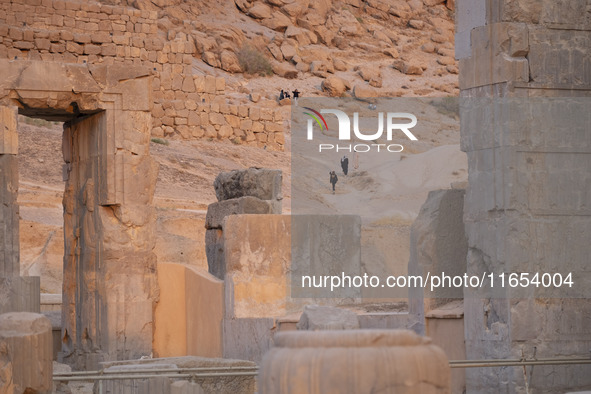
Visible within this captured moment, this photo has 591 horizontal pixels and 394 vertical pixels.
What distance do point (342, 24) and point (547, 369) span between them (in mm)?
37479

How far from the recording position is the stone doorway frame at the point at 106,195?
41.9 ft

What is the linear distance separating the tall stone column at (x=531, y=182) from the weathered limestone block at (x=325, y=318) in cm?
112

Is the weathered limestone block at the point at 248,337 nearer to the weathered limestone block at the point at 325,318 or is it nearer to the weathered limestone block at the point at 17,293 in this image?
the weathered limestone block at the point at 325,318

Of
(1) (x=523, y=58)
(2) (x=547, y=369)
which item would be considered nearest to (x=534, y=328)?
(2) (x=547, y=369)

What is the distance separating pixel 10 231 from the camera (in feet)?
42.0

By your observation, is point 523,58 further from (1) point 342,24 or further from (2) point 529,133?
(1) point 342,24

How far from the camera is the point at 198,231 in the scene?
1888cm

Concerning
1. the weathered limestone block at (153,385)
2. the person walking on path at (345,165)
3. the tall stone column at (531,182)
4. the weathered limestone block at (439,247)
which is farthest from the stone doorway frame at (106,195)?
the person walking on path at (345,165)

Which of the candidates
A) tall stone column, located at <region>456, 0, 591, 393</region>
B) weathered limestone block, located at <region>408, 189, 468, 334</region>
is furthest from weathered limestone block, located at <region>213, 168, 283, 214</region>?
tall stone column, located at <region>456, 0, 591, 393</region>

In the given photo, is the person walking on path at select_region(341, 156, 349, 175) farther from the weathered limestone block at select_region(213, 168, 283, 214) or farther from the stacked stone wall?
the weathered limestone block at select_region(213, 168, 283, 214)

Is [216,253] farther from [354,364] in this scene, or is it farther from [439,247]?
[354,364]

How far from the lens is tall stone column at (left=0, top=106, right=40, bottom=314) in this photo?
12.7 metres

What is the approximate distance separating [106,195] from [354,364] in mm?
7541

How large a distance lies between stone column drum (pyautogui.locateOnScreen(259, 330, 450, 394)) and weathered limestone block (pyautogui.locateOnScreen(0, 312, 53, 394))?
6.96 ft
